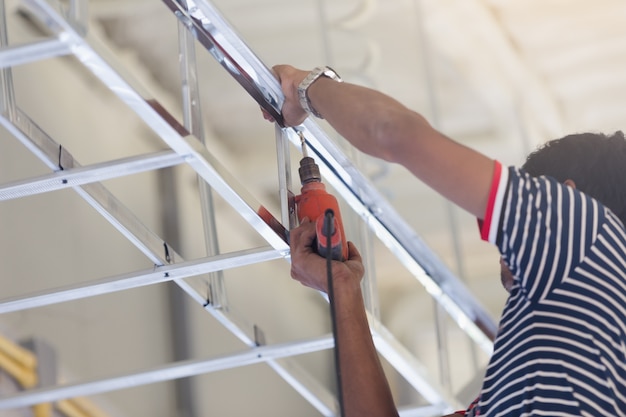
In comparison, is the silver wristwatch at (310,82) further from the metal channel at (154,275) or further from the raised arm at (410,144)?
the metal channel at (154,275)

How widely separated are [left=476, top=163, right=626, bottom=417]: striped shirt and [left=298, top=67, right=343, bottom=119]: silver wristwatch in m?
0.35

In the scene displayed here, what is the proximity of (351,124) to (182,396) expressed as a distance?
1719 mm

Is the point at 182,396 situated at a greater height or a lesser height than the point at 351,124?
greater

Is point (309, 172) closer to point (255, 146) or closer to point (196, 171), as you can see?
point (196, 171)

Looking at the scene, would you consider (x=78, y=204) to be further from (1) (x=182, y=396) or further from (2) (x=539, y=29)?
(2) (x=539, y=29)

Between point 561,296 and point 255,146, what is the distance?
6.74 ft

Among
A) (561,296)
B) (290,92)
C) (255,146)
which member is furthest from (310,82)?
(255,146)

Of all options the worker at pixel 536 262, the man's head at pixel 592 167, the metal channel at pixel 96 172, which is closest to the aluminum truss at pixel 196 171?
the metal channel at pixel 96 172

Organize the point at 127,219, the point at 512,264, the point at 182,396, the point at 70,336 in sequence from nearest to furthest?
the point at 512,264 → the point at 127,219 → the point at 70,336 → the point at 182,396

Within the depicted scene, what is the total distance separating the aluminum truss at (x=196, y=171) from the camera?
53.0 inches

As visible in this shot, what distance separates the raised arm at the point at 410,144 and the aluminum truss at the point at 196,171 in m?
0.24

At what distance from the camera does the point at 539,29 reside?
3094 mm

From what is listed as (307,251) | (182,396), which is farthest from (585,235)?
(182,396)

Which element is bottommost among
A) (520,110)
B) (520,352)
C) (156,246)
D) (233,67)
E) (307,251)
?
(520,352)
